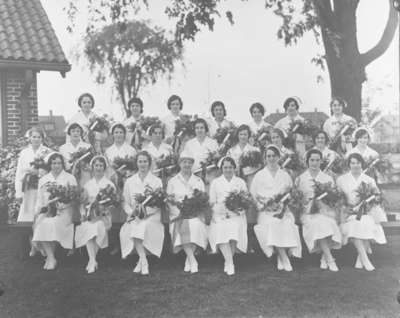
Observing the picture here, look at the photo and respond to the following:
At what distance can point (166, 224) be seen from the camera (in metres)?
6.84

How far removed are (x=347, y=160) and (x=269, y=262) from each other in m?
1.74

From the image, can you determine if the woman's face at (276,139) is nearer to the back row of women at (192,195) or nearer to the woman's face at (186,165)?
the back row of women at (192,195)

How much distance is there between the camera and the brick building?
360 inches

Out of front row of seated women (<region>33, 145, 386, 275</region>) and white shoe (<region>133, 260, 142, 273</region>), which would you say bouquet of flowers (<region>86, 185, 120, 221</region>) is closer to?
front row of seated women (<region>33, 145, 386, 275</region>)

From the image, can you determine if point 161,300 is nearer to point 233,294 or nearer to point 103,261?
point 233,294

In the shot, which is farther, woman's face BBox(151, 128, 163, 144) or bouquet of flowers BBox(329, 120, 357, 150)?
bouquet of flowers BBox(329, 120, 357, 150)

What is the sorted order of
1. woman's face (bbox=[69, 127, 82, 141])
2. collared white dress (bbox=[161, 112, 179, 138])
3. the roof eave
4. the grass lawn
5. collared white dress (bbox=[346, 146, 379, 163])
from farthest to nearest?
the roof eave, collared white dress (bbox=[161, 112, 179, 138]), woman's face (bbox=[69, 127, 82, 141]), collared white dress (bbox=[346, 146, 379, 163]), the grass lawn

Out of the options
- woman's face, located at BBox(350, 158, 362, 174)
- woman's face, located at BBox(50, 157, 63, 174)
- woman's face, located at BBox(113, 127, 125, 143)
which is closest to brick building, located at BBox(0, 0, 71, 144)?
woman's face, located at BBox(113, 127, 125, 143)

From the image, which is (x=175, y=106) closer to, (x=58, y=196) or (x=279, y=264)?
(x=58, y=196)

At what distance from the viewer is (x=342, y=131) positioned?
755 centimetres

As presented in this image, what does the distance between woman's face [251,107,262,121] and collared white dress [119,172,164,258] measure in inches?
84.1

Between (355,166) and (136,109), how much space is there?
133 inches

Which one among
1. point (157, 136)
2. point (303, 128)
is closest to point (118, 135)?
point (157, 136)

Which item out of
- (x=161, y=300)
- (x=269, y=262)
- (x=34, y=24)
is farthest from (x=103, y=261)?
(x=34, y=24)
